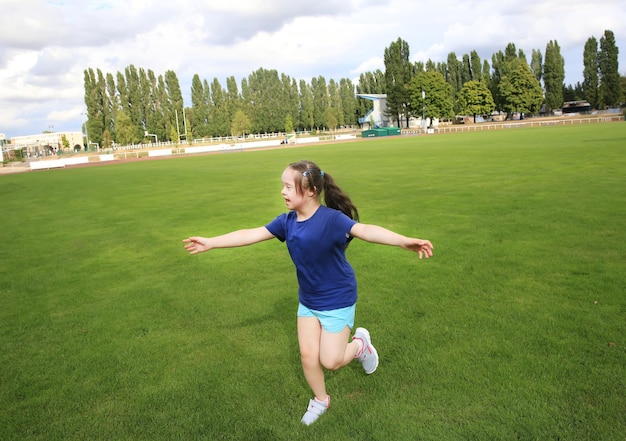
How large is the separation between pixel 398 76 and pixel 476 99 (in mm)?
14746

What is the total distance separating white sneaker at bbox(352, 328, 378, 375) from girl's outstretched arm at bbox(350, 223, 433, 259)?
1.09m

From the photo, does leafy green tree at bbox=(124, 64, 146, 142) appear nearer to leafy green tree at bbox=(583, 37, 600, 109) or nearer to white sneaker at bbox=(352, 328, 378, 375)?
leafy green tree at bbox=(583, 37, 600, 109)

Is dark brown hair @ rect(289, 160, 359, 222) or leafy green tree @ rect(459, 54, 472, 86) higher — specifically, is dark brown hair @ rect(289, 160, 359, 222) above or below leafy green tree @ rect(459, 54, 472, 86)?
below

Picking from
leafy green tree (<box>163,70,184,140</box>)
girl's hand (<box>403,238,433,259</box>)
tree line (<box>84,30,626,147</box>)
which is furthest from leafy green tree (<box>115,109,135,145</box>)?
girl's hand (<box>403,238,433,259</box>)

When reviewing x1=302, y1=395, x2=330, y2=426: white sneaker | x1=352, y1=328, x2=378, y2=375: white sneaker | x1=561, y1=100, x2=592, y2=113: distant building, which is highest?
x1=561, y1=100, x2=592, y2=113: distant building

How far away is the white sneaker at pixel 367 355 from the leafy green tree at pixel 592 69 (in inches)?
3905

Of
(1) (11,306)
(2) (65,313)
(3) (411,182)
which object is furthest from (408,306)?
(3) (411,182)

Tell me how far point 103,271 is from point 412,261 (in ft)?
16.7

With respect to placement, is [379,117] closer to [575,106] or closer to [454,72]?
[454,72]

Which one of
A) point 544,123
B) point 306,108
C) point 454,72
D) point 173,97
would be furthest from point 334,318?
point 306,108

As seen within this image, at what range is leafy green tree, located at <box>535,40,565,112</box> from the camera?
9200cm

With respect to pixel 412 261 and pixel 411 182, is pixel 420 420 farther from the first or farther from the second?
pixel 411 182

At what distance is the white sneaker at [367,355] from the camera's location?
4094 millimetres

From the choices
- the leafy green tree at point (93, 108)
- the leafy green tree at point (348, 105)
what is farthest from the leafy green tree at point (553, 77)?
the leafy green tree at point (93, 108)
